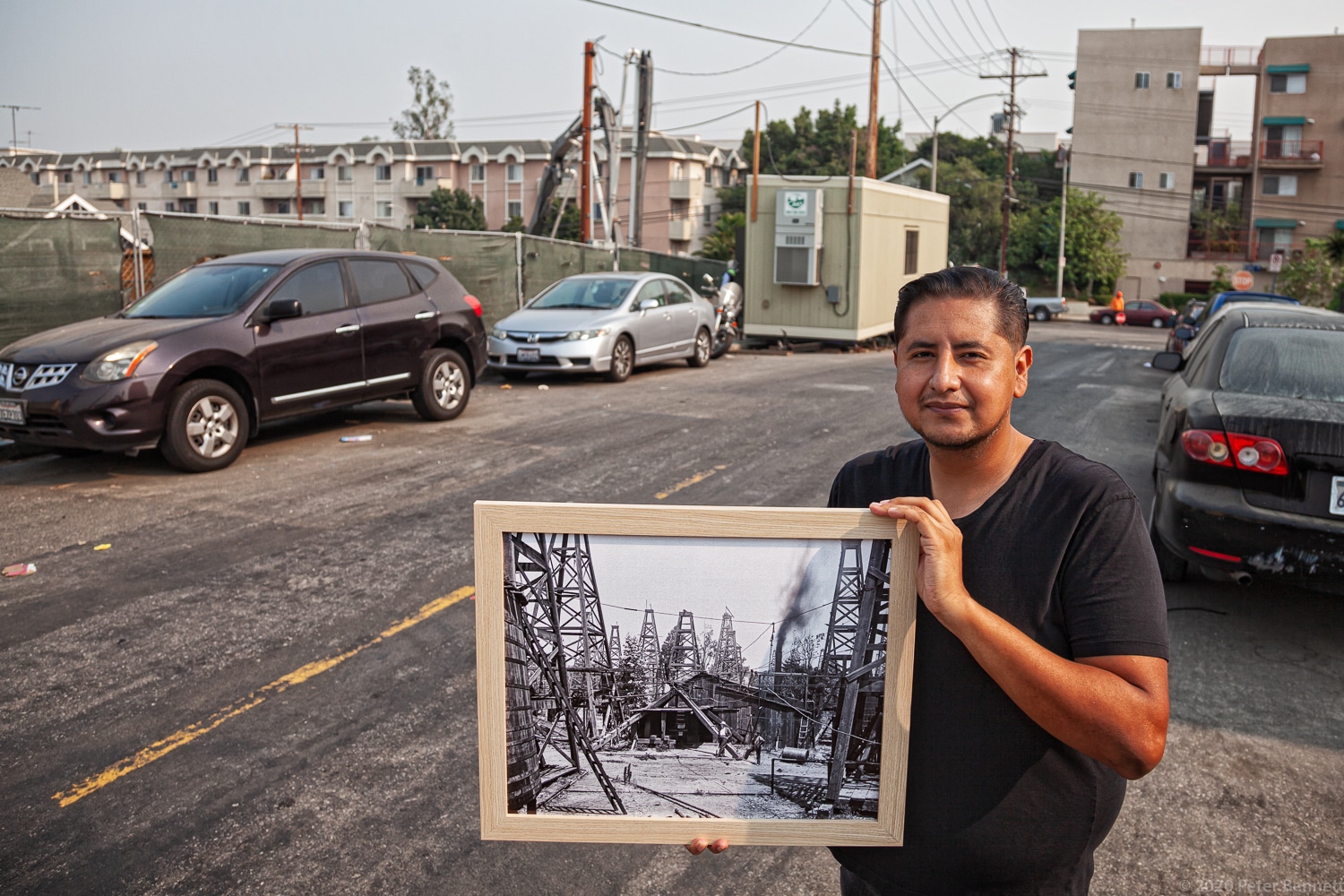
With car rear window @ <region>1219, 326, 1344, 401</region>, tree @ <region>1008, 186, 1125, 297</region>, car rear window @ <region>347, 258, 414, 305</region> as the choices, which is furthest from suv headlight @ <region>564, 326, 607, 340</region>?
tree @ <region>1008, 186, 1125, 297</region>

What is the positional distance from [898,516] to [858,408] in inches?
442

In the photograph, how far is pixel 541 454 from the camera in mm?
9484

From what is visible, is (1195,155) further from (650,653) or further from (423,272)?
(650,653)

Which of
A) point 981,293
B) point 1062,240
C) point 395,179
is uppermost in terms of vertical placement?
point 395,179

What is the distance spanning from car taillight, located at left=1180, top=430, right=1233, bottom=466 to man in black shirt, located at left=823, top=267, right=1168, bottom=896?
404cm

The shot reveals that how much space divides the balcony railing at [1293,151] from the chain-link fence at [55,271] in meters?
62.0

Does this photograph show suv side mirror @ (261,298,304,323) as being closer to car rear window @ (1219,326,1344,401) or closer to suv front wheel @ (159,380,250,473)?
suv front wheel @ (159,380,250,473)

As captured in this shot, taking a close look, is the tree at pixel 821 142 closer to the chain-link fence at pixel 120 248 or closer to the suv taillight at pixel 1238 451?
the chain-link fence at pixel 120 248

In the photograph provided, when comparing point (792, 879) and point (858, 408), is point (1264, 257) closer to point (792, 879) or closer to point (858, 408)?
point (858, 408)

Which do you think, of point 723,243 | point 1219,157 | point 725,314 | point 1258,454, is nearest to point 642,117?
point 725,314

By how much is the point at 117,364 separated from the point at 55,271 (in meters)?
4.80

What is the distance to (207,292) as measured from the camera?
9.73 m

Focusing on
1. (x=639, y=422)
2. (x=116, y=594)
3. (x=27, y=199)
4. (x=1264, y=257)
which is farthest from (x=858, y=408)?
(x=1264, y=257)

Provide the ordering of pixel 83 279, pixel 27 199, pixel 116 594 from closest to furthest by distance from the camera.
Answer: pixel 116 594 → pixel 83 279 → pixel 27 199
